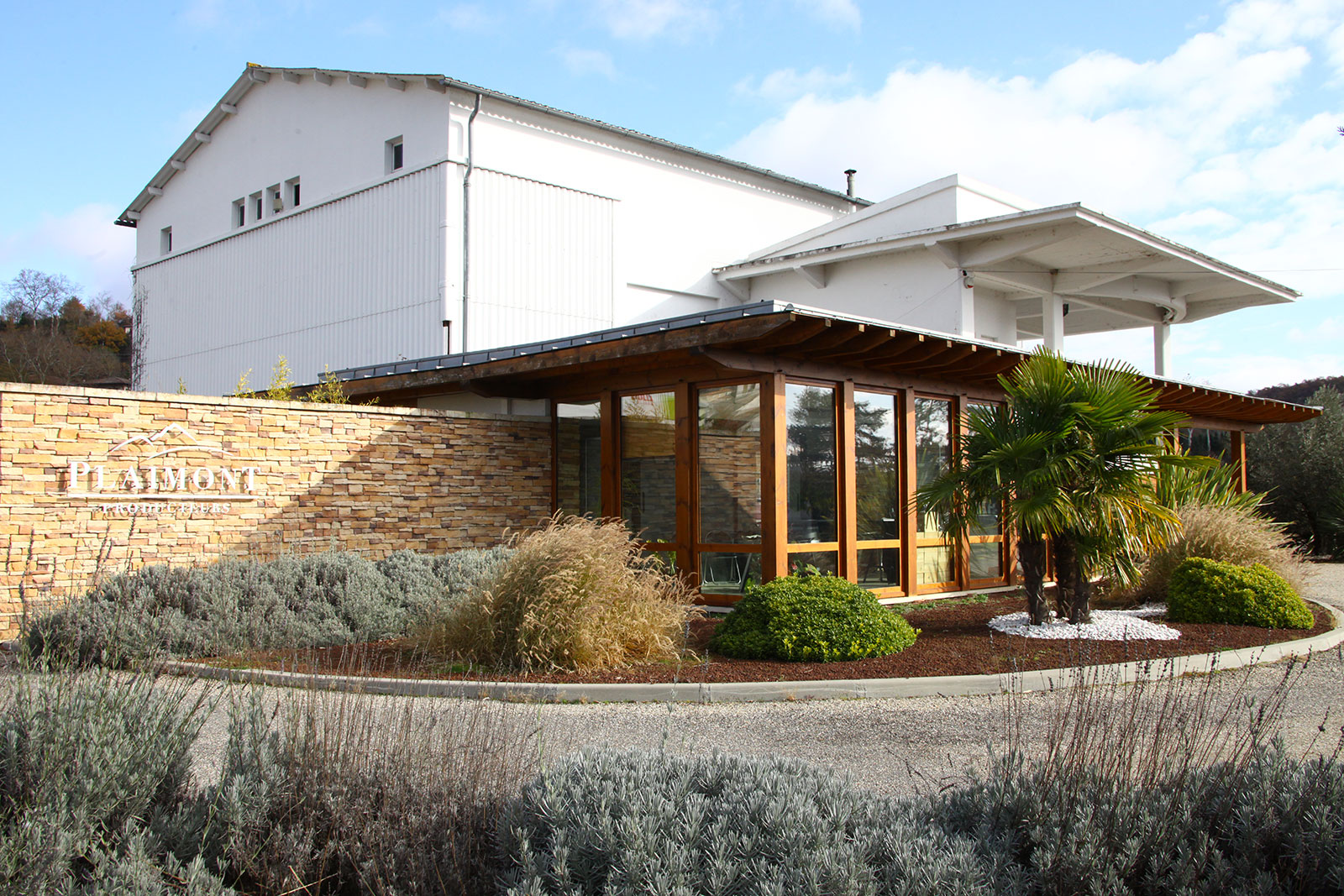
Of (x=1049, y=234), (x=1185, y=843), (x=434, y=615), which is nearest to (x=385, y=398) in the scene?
(x=434, y=615)

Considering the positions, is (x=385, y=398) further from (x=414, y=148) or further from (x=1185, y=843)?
(x=1185, y=843)

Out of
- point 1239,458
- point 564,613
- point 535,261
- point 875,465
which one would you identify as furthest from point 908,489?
point 1239,458

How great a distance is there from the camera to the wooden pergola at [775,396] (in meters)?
10.6

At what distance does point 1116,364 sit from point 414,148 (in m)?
13.3

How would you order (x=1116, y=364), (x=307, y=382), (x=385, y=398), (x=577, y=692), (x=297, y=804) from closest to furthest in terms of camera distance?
(x=297, y=804), (x=577, y=692), (x=1116, y=364), (x=385, y=398), (x=307, y=382)

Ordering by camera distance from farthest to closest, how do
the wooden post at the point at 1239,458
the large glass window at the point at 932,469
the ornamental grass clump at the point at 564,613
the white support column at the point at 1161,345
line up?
the white support column at the point at 1161,345 < the wooden post at the point at 1239,458 < the large glass window at the point at 932,469 < the ornamental grass clump at the point at 564,613

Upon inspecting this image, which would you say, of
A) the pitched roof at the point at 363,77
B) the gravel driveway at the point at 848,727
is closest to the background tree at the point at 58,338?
the pitched roof at the point at 363,77

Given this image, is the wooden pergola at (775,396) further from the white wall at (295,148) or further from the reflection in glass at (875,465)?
the white wall at (295,148)

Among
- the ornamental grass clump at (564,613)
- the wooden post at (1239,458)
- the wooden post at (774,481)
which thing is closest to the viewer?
the ornamental grass clump at (564,613)

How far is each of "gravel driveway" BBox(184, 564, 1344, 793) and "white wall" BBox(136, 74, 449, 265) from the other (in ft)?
44.5

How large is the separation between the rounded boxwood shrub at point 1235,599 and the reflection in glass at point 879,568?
3.13 m

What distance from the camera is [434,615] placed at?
8547 millimetres

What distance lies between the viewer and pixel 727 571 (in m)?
11.2

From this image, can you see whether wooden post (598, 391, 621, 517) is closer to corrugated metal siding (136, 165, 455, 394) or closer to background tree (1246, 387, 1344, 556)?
corrugated metal siding (136, 165, 455, 394)
